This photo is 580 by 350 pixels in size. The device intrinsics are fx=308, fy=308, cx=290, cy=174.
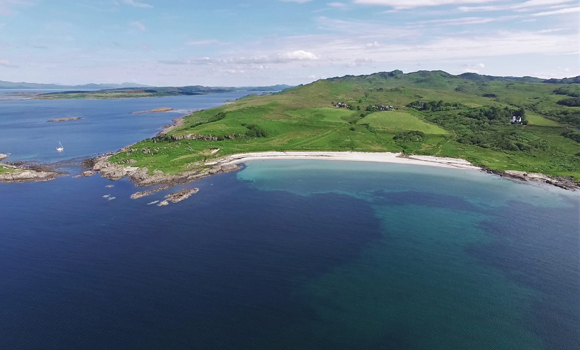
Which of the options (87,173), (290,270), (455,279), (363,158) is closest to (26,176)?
(87,173)

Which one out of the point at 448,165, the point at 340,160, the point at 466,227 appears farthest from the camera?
the point at 340,160

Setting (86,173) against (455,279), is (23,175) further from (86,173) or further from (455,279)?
(455,279)

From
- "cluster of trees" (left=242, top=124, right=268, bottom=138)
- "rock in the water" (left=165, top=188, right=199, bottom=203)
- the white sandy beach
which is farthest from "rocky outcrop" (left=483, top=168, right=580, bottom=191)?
"rock in the water" (left=165, top=188, right=199, bottom=203)

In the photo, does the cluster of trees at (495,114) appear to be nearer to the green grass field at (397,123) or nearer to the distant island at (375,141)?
the distant island at (375,141)

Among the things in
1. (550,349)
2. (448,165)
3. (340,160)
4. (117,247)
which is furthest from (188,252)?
(448,165)

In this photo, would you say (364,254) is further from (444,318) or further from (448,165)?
(448,165)
